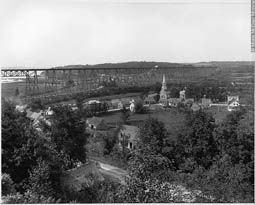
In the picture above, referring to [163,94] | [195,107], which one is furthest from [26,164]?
[195,107]

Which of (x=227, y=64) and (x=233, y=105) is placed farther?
(x=233, y=105)

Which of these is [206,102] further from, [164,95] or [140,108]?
[140,108]

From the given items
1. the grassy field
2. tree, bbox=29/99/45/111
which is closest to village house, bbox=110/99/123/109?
the grassy field

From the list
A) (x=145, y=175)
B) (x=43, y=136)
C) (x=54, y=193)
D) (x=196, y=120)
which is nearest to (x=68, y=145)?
(x=43, y=136)

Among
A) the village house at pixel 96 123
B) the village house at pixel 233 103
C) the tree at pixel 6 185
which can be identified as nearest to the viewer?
the tree at pixel 6 185

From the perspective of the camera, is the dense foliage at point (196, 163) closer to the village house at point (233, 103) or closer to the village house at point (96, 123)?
the village house at point (233, 103)

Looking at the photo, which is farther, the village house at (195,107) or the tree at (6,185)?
the village house at (195,107)

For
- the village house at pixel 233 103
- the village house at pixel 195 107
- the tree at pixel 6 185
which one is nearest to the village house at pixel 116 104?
the village house at pixel 195 107

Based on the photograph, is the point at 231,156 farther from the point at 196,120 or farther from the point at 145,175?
the point at 145,175
